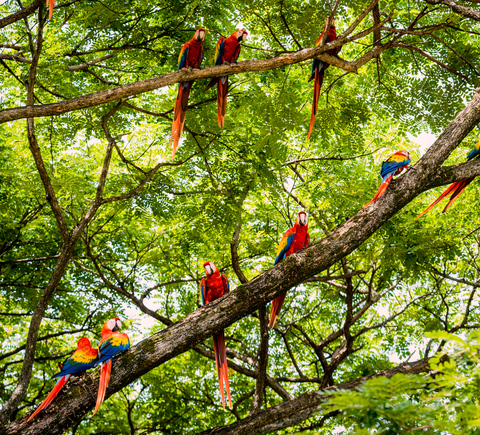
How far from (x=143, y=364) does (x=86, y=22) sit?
3138 millimetres

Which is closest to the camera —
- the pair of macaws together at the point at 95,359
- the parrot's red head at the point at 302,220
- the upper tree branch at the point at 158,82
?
the upper tree branch at the point at 158,82

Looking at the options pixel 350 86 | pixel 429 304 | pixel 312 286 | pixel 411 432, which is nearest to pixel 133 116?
pixel 350 86

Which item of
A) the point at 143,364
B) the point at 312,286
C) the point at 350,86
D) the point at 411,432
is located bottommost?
the point at 411,432

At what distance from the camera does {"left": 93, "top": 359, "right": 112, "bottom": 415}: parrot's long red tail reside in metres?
2.67

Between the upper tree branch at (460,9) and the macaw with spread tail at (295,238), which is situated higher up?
the upper tree branch at (460,9)

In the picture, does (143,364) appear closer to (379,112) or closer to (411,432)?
(411,432)

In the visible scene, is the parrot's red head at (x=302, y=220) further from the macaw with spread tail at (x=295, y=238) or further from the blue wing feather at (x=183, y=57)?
the blue wing feather at (x=183, y=57)

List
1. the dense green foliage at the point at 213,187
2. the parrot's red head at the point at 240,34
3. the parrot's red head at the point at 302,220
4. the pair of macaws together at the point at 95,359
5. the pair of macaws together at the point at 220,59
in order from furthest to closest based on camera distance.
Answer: the dense green foliage at the point at 213,187, the parrot's red head at the point at 240,34, the pair of macaws together at the point at 220,59, the parrot's red head at the point at 302,220, the pair of macaws together at the point at 95,359

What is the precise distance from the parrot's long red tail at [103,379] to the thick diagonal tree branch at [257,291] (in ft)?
0.12

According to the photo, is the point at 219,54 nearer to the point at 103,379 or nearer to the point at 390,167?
the point at 390,167

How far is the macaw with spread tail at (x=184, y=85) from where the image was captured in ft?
12.6

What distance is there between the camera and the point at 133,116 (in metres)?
6.12

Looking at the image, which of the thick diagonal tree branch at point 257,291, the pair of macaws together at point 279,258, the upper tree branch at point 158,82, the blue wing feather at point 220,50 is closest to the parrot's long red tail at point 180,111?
the blue wing feather at point 220,50

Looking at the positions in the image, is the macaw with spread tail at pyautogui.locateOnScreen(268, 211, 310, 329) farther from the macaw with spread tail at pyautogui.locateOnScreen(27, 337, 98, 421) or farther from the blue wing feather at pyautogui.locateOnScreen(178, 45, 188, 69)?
the blue wing feather at pyautogui.locateOnScreen(178, 45, 188, 69)
